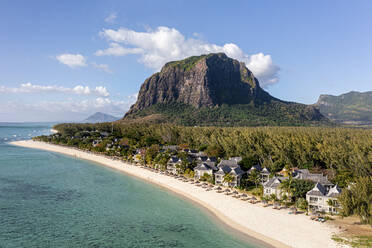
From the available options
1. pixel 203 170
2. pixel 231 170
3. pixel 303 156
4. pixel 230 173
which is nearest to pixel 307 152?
pixel 303 156

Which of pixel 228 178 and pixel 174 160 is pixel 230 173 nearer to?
pixel 228 178

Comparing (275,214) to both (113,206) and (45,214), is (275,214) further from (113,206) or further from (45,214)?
(45,214)

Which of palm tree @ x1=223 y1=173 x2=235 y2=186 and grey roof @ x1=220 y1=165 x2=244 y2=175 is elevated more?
grey roof @ x1=220 y1=165 x2=244 y2=175

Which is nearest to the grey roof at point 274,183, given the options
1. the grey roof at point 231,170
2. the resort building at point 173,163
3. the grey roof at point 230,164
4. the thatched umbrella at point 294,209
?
the thatched umbrella at point 294,209

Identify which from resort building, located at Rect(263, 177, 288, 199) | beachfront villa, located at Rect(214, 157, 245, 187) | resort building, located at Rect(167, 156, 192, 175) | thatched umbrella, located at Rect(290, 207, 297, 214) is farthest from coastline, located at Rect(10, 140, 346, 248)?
resort building, located at Rect(167, 156, 192, 175)

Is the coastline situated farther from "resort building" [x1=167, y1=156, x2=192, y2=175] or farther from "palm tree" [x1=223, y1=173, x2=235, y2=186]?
"resort building" [x1=167, y1=156, x2=192, y2=175]

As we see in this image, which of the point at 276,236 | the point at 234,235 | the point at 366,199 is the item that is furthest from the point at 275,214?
the point at 366,199
